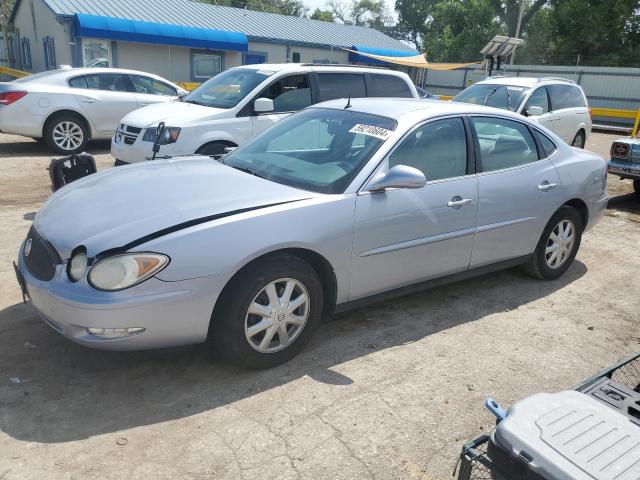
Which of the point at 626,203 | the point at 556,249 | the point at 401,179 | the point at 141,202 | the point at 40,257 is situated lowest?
the point at 626,203

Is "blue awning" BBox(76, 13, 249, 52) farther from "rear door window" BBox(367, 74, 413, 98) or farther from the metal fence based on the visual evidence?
"rear door window" BBox(367, 74, 413, 98)

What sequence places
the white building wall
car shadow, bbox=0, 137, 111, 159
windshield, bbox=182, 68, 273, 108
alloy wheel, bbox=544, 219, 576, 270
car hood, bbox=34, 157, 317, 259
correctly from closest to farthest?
car hood, bbox=34, 157, 317, 259 < alloy wheel, bbox=544, 219, 576, 270 < windshield, bbox=182, 68, 273, 108 < car shadow, bbox=0, 137, 111, 159 < the white building wall

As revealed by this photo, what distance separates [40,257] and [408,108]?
2723 millimetres

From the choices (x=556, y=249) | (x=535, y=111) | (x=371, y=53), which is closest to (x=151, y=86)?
(x=535, y=111)

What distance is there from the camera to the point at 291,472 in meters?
2.56

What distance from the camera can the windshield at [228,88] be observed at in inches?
289

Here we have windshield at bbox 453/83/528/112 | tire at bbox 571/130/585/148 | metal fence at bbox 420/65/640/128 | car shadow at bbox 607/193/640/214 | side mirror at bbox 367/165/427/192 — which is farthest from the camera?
metal fence at bbox 420/65/640/128

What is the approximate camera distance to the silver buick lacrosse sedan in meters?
2.90

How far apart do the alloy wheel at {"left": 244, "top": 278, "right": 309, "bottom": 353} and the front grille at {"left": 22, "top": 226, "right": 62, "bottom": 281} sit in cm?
110

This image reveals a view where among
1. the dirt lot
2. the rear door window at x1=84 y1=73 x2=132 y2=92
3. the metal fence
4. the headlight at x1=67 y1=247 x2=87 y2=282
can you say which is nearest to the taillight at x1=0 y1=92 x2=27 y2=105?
the rear door window at x1=84 y1=73 x2=132 y2=92

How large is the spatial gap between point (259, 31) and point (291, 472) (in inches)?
942

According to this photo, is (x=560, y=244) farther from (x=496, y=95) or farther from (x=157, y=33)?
(x=157, y=33)

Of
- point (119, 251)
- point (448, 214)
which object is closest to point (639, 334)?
point (448, 214)

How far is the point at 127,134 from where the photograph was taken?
735cm
